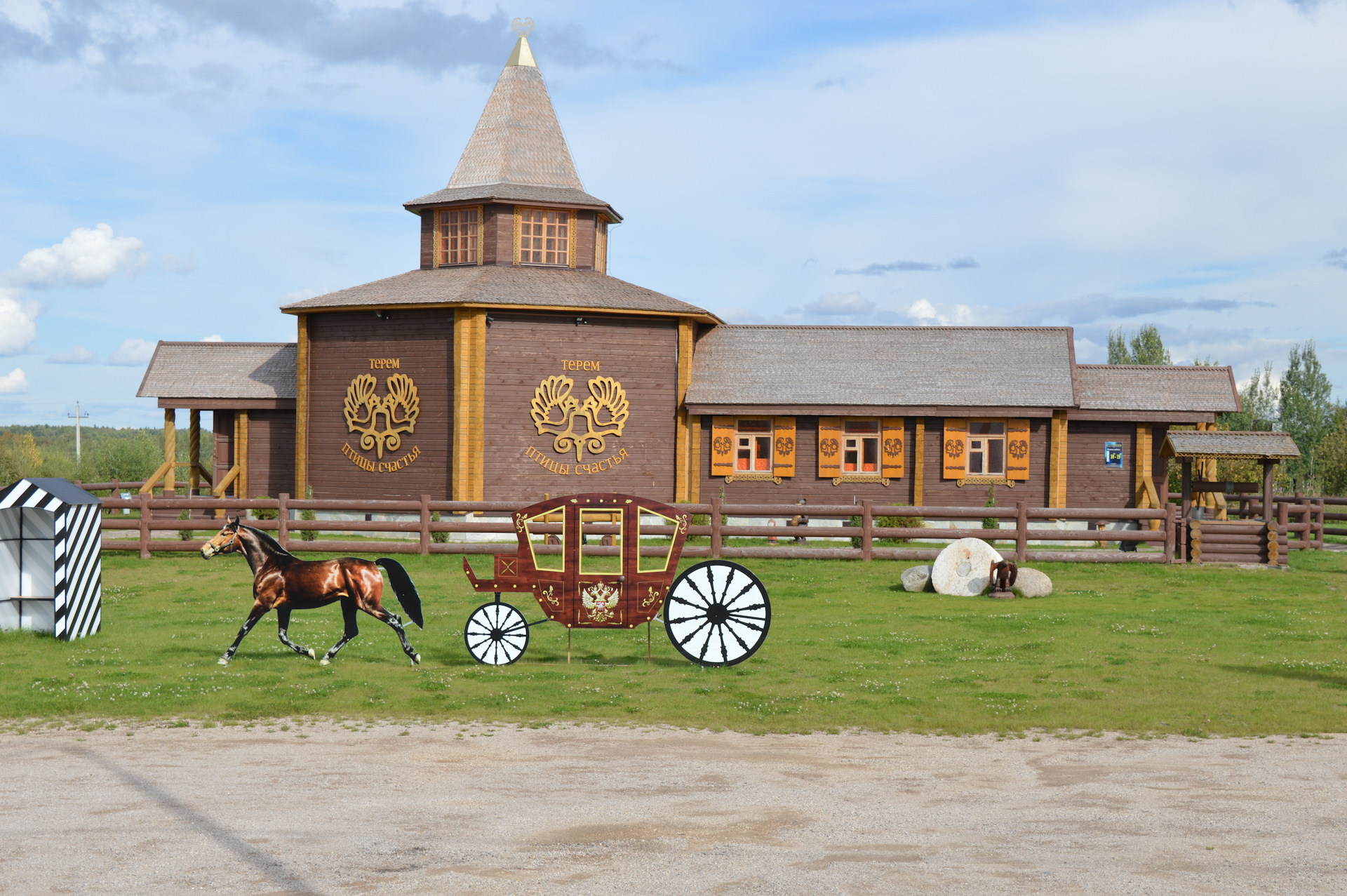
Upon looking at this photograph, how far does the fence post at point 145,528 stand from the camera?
23391 mm

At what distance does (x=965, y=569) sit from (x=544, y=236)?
16.6m

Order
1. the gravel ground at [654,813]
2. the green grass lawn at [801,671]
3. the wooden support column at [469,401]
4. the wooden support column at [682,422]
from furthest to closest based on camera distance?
the wooden support column at [682,422] < the wooden support column at [469,401] < the green grass lawn at [801,671] < the gravel ground at [654,813]

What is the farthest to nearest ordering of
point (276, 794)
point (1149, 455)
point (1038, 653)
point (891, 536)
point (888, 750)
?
point (1149, 455) < point (891, 536) < point (1038, 653) < point (888, 750) < point (276, 794)

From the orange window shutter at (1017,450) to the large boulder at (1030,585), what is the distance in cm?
1113

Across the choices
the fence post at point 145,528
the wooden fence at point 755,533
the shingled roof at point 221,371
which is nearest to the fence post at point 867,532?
the wooden fence at point 755,533

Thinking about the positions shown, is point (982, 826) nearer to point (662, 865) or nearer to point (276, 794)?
point (662, 865)

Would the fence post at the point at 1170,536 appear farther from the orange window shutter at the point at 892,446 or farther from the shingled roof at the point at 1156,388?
the orange window shutter at the point at 892,446

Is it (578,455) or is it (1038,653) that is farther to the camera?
(578,455)

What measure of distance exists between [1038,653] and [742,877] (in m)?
8.55

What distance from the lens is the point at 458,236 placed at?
104 ft

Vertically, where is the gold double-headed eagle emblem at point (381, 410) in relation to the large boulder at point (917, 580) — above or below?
above

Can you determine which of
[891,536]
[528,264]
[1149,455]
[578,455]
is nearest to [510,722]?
[891,536]

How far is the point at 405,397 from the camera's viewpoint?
28406 millimetres

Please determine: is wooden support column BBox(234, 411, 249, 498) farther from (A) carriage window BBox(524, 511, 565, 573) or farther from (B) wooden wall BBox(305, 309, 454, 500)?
(A) carriage window BBox(524, 511, 565, 573)
